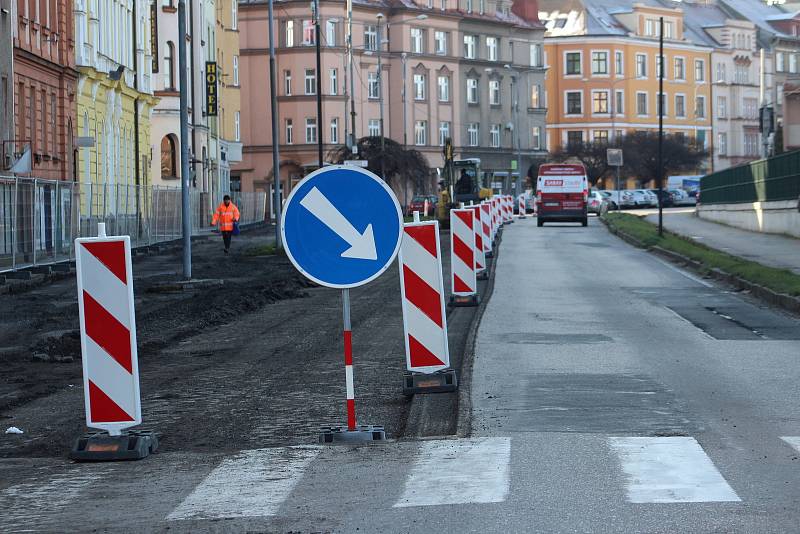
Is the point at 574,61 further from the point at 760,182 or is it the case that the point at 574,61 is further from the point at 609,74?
the point at 760,182

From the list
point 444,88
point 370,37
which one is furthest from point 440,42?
point 370,37

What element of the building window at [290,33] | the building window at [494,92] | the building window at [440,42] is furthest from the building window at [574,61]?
the building window at [290,33]

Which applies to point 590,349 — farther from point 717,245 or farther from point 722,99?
point 722,99

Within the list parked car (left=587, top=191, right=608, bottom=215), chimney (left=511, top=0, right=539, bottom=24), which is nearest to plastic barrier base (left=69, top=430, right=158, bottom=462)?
parked car (left=587, top=191, right=608, bottom=215)

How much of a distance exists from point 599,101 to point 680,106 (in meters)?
8.85

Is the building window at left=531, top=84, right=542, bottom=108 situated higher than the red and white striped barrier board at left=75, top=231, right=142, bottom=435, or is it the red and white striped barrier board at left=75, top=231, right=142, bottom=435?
the building window at left=531, top=84, right=542, bottom=108

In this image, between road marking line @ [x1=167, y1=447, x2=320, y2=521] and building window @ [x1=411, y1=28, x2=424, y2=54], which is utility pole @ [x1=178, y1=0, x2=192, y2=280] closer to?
road marking line @ [x1=167, y1=447, x2=320, y2=521]

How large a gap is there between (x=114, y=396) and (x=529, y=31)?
353 feet

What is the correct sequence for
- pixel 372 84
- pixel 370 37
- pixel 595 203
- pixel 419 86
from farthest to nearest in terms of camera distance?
pixel 419 86
pixel 372 84
pixel 370 37
pixel 595 203

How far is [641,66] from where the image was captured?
415ft

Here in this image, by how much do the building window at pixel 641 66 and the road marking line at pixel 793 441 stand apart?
391ft

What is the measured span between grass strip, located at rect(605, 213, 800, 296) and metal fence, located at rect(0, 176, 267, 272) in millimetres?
12924

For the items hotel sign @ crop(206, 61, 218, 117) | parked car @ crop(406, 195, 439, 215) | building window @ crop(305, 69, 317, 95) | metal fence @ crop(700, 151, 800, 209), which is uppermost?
building window @ crop(305, 69, 317, 95)

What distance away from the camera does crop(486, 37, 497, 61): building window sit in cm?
11081
